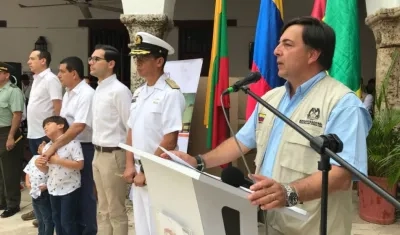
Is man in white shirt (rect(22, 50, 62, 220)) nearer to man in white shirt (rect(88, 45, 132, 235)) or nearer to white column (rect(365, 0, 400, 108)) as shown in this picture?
man in white shirt (rect(88, 45, 132, 235))

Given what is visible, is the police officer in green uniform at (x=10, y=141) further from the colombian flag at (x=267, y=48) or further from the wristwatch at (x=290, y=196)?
the wristwatch at (x=290, y=196)

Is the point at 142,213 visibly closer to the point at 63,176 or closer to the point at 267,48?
the point at 63,176

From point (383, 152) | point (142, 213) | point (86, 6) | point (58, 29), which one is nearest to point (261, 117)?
point (142, 213)

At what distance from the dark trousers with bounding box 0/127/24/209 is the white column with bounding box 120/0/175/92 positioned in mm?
1417

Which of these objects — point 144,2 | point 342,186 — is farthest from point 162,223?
point 144,2

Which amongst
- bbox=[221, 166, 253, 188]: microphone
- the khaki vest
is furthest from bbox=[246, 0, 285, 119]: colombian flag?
bbox=[221, 166, 253, 188]: microphone

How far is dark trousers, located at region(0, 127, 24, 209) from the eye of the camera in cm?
462

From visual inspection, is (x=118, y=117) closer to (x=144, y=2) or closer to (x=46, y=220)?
(x=46, y=220)

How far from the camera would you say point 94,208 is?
356 cm

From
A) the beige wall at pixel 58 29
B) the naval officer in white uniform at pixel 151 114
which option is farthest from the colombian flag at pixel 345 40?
the beige wall at pixel 58 29

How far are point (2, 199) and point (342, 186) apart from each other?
439 cm

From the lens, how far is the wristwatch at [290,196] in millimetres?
1315

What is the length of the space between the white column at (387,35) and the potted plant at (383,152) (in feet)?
0.20

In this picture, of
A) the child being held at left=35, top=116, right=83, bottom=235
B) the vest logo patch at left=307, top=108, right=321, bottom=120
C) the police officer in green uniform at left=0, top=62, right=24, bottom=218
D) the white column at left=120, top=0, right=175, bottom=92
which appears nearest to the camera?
the vest logo patch at left=307, top=108, right=321, bottom=120
